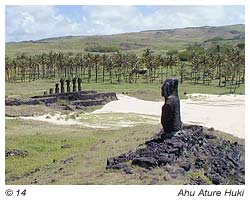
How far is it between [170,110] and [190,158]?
6.37 ft

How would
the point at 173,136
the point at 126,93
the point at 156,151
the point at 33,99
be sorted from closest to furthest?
the point at 156,151 → the point at 173,136 → the point at 33,99 → the point at 126,93

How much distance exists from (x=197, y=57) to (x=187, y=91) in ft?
54.3

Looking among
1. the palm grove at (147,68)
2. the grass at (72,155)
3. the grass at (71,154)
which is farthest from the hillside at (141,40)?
the grass at (72,155)

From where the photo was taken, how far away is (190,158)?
562 inches

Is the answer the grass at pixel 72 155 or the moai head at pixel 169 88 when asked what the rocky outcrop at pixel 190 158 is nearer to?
the grass at pixel 72 155

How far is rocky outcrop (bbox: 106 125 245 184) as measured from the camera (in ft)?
44.2

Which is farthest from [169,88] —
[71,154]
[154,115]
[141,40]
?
[141,40]

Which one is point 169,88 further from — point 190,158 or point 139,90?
point 139,90

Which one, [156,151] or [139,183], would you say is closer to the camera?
[139,183]
